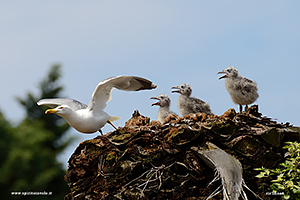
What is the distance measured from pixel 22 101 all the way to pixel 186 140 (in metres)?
10.2

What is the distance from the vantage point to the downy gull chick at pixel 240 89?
5996mm

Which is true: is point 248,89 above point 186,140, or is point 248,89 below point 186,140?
above

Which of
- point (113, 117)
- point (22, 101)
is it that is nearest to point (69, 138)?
point (22, 101)

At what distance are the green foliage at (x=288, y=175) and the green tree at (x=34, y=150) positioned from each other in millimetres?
8703

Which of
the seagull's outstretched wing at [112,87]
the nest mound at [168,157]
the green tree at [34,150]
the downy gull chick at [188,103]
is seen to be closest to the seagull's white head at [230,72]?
the downy gull chick at [188,103]

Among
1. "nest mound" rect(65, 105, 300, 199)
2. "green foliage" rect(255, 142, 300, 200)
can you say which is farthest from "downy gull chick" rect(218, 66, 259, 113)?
"green foliage" rect(255, 142, 300, 200)

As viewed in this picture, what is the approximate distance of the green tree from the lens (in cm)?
1150

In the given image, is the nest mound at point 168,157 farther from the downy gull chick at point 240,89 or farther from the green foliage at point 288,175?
the downy gull chick at point 240,89

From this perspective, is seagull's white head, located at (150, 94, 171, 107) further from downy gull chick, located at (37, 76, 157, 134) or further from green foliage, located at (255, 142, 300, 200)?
green foliage, located at (255, 142, 300, 200)

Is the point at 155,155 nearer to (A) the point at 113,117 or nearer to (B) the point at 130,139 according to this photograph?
(B) the point at 130,139

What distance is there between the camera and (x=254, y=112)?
5281 millimetres

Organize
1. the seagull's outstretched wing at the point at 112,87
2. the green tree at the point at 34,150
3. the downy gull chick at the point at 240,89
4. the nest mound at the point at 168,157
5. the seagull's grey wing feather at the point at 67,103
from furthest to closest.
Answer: the green tree at the point at 34,150 → the downy gull chick at the point at 240,89 → the seagull's grey wing feather at the point at 67,103 → the seagull's outstretched wing at the point at 112,87 → the nest mound at the point at 168,157

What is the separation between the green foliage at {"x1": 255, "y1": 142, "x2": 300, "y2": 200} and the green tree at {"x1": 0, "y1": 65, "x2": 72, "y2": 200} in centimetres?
870

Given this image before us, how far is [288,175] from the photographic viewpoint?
471cm
